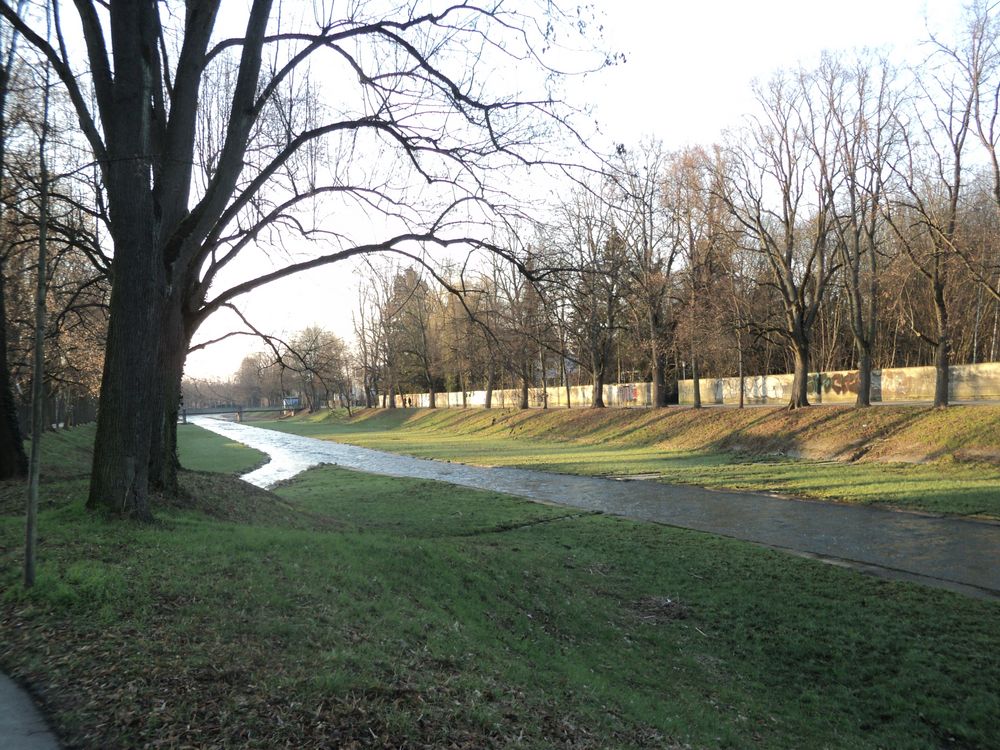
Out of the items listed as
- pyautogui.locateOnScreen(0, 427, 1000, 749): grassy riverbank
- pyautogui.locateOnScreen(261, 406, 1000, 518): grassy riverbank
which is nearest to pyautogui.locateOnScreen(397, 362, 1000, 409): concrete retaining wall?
pyautogui.locateOnScreen(261, 406, 1000, 518): grassy riverbank

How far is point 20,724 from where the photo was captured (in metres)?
3.52

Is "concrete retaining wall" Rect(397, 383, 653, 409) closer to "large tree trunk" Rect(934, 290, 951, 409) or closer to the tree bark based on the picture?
the tree bark

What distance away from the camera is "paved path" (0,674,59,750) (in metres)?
3.35

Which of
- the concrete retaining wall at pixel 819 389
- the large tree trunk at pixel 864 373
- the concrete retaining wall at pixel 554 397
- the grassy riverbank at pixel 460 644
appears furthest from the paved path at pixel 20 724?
the concrete retaining wall at pixel 554 397

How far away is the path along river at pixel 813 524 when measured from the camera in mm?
10133

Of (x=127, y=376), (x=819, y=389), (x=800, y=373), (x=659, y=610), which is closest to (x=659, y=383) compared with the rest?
(x=819, y=389)

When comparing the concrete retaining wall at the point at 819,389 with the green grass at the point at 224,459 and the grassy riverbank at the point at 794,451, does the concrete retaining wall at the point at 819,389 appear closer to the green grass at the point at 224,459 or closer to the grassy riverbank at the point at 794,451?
the grassy riverbank at the point at 794,451

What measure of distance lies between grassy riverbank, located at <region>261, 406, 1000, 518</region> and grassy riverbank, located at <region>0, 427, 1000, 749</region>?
803 centimetres

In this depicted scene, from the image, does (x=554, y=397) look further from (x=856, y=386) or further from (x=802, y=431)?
(x=802, y=431)

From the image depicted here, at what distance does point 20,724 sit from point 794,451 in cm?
2619

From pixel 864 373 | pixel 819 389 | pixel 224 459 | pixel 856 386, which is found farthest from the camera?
pixel 819 389

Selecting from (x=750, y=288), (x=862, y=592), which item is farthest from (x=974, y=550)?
(x=750, y=288)

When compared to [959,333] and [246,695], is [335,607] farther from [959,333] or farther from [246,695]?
[959,333]

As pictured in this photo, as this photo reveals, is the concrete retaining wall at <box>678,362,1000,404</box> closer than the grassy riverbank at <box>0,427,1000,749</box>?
No
